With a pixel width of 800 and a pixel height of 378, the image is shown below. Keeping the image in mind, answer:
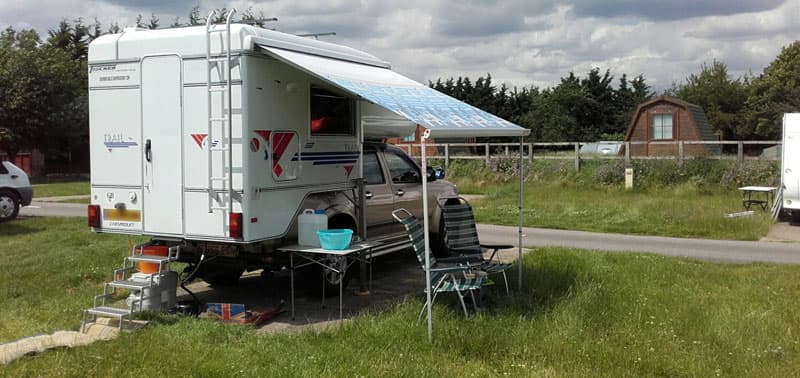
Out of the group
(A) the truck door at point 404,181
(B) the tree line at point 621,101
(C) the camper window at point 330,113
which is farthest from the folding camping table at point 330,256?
(B) the tree line at point 621,101

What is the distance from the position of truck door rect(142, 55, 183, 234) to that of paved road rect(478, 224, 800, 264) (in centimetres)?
673

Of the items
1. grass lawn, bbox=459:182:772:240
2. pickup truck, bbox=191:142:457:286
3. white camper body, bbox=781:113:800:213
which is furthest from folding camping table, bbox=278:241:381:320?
white camper body, bbox=781:113:800:213

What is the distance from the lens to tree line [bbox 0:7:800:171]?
1261 inches

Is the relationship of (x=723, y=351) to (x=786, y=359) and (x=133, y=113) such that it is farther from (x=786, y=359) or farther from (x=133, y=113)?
(x=133, y=113)

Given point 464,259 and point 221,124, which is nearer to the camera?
point 221,124

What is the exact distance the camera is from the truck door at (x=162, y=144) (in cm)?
719

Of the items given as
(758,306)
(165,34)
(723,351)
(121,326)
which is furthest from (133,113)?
(758,306)

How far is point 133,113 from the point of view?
7.42m

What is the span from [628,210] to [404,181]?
8547mm

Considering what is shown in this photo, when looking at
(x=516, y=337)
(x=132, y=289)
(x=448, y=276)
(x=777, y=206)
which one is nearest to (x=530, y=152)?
(x=777, y=206)

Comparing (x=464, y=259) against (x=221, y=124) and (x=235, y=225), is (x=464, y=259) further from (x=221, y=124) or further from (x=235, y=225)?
(x=221, y=124)

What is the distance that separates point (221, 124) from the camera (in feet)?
22.8

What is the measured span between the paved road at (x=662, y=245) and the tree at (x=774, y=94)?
38.0 m

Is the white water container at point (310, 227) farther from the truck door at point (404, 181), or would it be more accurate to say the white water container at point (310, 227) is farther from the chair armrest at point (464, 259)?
the truck door at point (404, 181)
